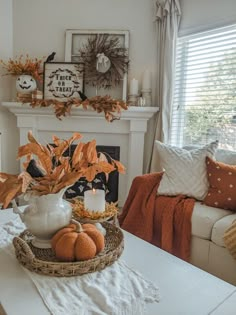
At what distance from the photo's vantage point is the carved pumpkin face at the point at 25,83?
10.2 feet

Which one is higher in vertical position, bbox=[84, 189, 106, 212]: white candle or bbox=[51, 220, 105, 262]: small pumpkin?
bbox=[84, 189, 106, 212]: white candle

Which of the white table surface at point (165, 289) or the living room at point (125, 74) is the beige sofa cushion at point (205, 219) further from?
the living room at point (125, 74)

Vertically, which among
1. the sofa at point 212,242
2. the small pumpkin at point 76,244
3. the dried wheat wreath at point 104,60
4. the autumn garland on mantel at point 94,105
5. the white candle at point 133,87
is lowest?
the sofa at point 212,242

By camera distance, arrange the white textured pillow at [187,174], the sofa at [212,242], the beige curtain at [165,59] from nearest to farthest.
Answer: the sofa at [212,242] < the white textured pillow at [187,174] < the beige curtain at [165,59]

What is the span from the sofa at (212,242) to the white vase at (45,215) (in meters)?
1.06

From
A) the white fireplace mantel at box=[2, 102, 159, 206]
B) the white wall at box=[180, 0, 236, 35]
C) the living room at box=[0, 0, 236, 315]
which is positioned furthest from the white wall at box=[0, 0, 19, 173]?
the white wall at box=[180, 0, 236, 35]

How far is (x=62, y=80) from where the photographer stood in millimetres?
3152

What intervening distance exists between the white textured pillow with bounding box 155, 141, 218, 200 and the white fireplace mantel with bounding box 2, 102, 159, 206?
2.98ft

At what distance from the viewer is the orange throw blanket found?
1.94 metres

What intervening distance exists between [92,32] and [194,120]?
5.02 ft

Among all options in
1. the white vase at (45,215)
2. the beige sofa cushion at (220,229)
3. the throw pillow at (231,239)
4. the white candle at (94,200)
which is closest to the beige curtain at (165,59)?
the beige sofa cushion at (220,229)

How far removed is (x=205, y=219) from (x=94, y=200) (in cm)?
97

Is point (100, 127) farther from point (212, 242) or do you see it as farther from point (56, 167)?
point (56, 167)

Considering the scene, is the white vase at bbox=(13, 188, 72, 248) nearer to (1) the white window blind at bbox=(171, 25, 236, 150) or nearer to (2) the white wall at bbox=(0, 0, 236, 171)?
(1) the white window blind at bbox=(171, 25, 236, 150)
